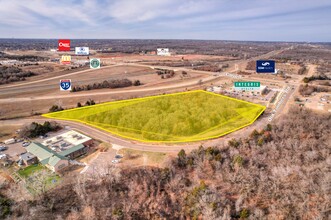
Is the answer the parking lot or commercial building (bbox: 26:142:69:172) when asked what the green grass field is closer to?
commercial building (bbox: 26:142:69:172)

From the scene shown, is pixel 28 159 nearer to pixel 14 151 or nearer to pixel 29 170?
pixel 29 170

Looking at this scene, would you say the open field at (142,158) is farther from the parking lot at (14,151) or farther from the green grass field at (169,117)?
the parking lot at (14,151)

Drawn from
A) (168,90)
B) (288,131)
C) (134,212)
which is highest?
(168,90)

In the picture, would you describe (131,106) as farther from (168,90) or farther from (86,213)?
(86,213)

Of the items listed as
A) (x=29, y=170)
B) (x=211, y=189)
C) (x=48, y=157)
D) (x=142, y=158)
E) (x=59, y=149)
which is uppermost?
(x=59, y=149)

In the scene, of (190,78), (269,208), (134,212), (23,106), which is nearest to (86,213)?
(134,212)

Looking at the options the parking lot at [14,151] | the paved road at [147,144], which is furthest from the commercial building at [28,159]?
the paved road at [147,144]

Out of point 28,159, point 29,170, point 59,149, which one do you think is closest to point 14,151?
point 28,159

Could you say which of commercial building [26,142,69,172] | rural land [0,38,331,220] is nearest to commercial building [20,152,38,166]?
rural land [0,38,331,220]
